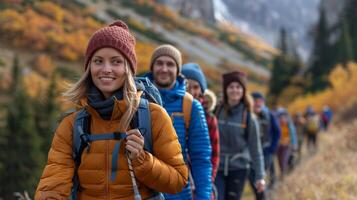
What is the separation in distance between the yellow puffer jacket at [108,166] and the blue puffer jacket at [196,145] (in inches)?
42.2

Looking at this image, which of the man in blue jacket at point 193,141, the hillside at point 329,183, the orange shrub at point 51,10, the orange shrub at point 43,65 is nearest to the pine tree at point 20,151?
the hillside at point 329,183

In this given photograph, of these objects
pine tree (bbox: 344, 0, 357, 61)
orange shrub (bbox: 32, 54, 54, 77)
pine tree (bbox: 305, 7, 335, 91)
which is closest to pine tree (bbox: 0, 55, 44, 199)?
pine tree (bbox: 305, 7, 335, 91)

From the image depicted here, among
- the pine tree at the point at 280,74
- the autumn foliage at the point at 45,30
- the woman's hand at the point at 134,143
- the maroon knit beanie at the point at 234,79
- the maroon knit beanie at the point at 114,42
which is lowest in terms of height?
the woman's hand at the point at 134,143

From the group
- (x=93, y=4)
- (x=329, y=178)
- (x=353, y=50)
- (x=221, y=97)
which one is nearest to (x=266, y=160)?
(x=329, y=178)

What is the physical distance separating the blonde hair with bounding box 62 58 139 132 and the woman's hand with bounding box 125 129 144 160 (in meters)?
0.09

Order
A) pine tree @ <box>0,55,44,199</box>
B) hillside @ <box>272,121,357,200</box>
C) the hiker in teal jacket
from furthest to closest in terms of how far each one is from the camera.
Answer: pine tree @ <box>0,55,44,199</box> < hillside @ <box>272,121,357,200</box> < the hiker in teal jacket

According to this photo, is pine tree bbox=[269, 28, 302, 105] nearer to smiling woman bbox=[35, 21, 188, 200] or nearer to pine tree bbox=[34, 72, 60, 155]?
pine tree bbox=[34, 72, 60, 155]

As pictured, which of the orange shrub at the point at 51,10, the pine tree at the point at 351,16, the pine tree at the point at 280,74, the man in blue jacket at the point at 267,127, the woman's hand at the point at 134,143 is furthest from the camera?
the orange shrub at the point at 51,10

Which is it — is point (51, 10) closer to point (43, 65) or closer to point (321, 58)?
point (43, 65)

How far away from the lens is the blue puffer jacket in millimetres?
3475

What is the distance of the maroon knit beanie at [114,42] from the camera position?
2.39 m

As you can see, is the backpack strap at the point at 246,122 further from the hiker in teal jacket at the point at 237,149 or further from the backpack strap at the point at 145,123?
the backpack strap at the point at 145,123

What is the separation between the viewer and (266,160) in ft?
27.7

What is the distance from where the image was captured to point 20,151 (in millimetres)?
34656
